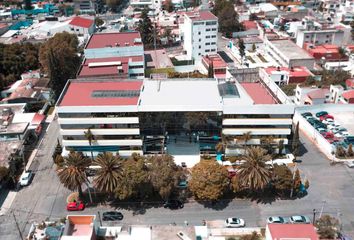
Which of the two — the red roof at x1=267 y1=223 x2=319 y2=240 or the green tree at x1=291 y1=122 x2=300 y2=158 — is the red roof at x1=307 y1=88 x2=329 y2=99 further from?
the red roof at x1=267 y1=223 x2=319 y2=240

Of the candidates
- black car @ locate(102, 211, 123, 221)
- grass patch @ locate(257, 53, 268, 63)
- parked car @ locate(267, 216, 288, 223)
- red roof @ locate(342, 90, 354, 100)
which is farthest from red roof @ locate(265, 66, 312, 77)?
black car @ locate(102, 211, 123, 221)

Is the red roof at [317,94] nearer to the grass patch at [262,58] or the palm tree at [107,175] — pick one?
the grass patch at [262,58]

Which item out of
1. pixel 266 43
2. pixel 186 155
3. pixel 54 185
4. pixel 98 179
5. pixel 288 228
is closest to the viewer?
pixel 288 228

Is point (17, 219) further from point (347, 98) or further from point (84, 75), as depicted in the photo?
point (347, 98)

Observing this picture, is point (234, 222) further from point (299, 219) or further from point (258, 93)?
point (258, 93)

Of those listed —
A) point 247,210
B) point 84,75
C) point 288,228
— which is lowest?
point 247,210

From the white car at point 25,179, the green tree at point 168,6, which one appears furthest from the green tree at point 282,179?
the green tree at point 168,6

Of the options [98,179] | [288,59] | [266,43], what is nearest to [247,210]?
[98,179]
